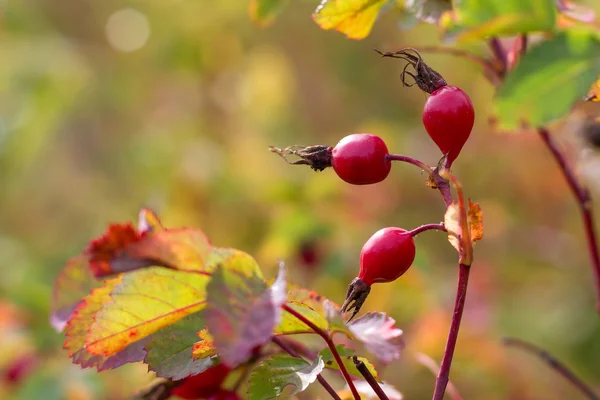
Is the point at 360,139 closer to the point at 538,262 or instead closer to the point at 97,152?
the point at 538,262

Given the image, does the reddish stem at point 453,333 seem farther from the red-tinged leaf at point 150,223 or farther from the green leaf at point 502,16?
the red-tinged leaf at point 150,223

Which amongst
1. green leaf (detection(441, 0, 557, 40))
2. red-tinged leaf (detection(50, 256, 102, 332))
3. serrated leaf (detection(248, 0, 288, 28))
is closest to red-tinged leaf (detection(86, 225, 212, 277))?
red-tinged leaf (detection(50, 256, 102, 332))

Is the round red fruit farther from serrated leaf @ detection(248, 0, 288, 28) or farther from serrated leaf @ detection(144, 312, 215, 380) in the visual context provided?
serrated leaf @ detection(248, 0, 288, 28)

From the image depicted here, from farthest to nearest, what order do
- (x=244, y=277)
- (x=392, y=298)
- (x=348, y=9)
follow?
(x=392, y=298) < (x=348, y=9) < (x=244, y=277)

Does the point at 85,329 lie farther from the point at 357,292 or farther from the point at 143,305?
the point at 357,292

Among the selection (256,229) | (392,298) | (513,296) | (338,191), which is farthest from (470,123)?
(513,296)

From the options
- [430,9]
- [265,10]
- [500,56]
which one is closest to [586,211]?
→ [500,56]
